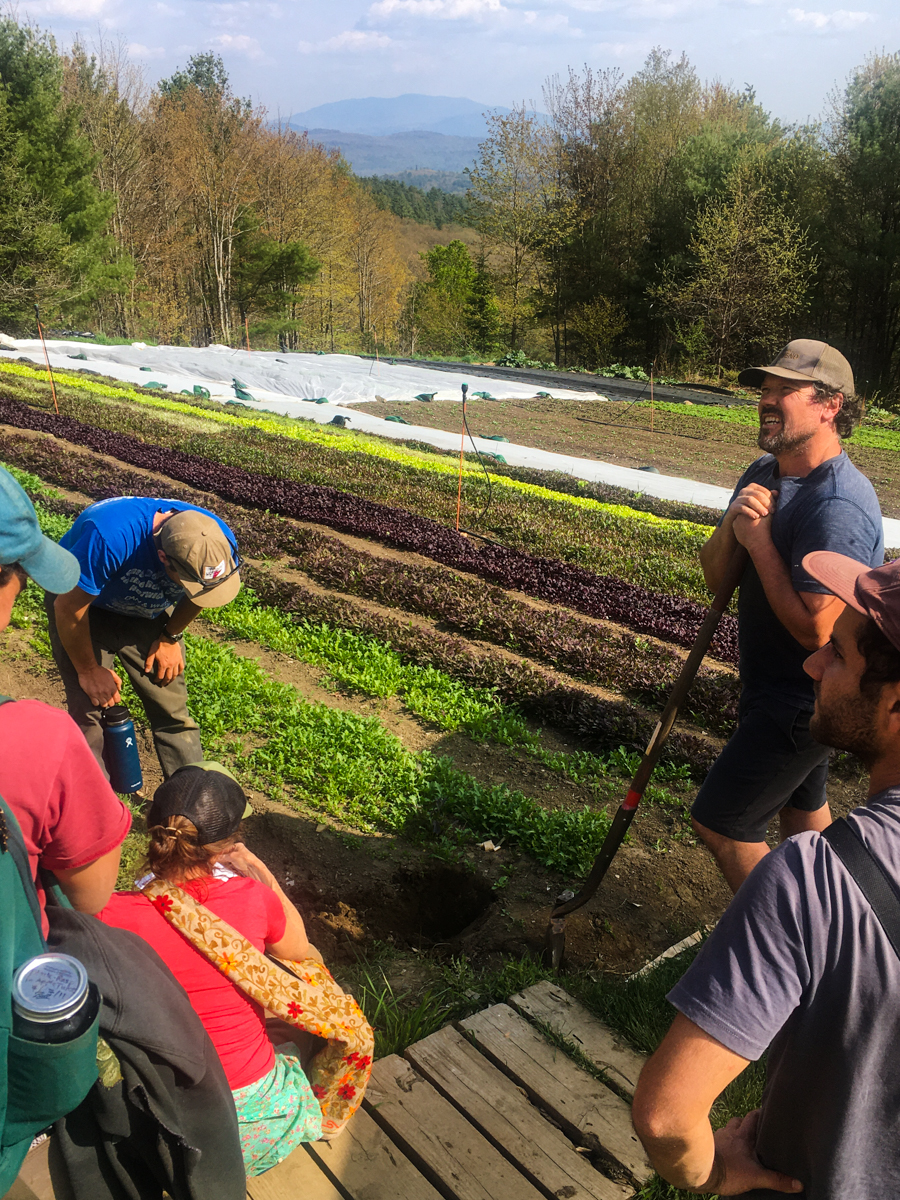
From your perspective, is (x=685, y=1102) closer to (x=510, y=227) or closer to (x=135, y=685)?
Result: (x=135, y=685)

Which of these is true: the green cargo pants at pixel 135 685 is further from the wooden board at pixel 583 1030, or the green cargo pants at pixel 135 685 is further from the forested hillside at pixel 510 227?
the forested hillside at pixel 510 227

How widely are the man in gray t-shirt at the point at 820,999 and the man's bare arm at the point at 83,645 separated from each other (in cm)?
313

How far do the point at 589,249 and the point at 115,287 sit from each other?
2174 centimetres

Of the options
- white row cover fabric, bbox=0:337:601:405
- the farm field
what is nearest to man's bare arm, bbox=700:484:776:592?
the farm field

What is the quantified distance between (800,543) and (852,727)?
1545 mm

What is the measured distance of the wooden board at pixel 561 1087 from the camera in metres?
2.41

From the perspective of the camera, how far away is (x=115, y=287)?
35719 mm

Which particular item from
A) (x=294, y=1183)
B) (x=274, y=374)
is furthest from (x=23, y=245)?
(x=294, y=1183)

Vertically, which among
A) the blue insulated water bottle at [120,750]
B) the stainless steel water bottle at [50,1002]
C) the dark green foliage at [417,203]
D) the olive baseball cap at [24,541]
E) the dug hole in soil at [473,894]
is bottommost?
the dug hole in soil at [473,894]

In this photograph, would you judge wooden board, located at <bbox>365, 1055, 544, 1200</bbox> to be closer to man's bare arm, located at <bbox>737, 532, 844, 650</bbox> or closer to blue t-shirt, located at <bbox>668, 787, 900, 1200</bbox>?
blue t-shirt, located at <bbox>668, 787, 900, 1200</bbox>

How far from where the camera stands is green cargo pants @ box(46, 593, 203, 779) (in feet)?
13.1

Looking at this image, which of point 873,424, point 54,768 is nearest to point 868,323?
point 873,424

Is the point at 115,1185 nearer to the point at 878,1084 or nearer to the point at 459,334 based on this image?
the point at 878,1084

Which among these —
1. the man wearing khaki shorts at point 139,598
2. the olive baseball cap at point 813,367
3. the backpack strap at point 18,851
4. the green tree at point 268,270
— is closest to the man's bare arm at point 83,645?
the man wearing khaki shorts at point 139,598
